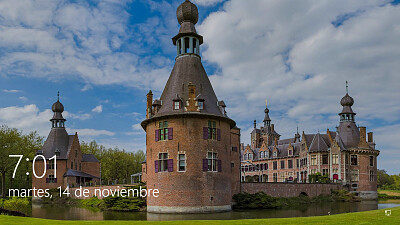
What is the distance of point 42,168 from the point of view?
59.6 metres

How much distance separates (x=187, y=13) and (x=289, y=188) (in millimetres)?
24343

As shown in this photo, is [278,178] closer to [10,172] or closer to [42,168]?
[42,168]

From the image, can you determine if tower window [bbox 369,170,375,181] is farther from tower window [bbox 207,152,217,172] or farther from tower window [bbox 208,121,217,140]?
Result: tower window [bbox 208,121,217,140]

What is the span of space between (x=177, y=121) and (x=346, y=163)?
118ft

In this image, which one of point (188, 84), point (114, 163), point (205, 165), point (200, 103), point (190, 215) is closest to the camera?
point (190, 215)

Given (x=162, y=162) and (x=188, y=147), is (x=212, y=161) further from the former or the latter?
(x=162, y=162)

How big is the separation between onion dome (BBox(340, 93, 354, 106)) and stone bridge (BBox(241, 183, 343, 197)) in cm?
1382

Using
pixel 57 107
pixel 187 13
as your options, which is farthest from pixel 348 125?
pixel 57 107

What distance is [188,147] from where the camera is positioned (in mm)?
30828

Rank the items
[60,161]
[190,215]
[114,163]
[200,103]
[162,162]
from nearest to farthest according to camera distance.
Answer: [190,215] < [162,162] < [200,103] < [60,161] < [114,163]

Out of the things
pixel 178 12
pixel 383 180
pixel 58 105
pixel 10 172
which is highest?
pixel 178 12

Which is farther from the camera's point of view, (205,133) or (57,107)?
(57,107)

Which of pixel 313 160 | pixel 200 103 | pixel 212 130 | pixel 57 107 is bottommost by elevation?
pixel 313 160

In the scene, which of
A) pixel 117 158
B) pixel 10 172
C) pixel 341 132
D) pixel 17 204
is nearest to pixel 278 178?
pixel 341 132
